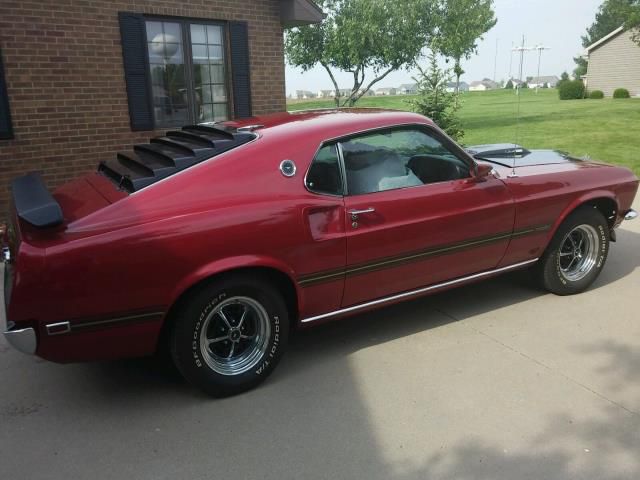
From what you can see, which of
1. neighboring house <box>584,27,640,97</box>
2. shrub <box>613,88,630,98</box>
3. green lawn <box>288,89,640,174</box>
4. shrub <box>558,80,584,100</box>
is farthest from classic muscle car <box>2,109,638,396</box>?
neighboring house <box>584,27,640,97</box>

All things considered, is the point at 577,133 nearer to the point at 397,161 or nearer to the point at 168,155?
the point at 397,161

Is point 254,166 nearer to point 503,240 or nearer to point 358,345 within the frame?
point 358,345

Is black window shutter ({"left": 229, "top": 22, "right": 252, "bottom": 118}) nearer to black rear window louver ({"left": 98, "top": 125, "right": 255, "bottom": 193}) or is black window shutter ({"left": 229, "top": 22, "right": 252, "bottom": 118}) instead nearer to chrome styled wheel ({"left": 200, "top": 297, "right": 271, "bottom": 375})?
Result: black rear window louver ({"left": 98, "top": 125, "right": 255, "bottom": 193})

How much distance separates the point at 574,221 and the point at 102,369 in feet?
12.3

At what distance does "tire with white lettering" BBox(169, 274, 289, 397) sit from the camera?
3049 mm

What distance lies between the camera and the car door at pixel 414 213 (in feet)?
11.6

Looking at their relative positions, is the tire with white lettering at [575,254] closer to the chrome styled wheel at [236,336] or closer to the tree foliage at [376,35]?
the chrome styled wheel at [236,336]

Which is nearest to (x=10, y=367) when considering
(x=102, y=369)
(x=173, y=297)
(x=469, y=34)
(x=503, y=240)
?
(x=102, y=369)

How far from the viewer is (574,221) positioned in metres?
4.56

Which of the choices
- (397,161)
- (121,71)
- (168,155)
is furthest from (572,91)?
(168,155)

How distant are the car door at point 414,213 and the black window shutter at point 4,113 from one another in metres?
4.71

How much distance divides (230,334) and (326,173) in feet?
3.72

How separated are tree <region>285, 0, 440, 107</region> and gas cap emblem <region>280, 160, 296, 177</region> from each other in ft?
66.0

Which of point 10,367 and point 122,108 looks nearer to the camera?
point 10,367
